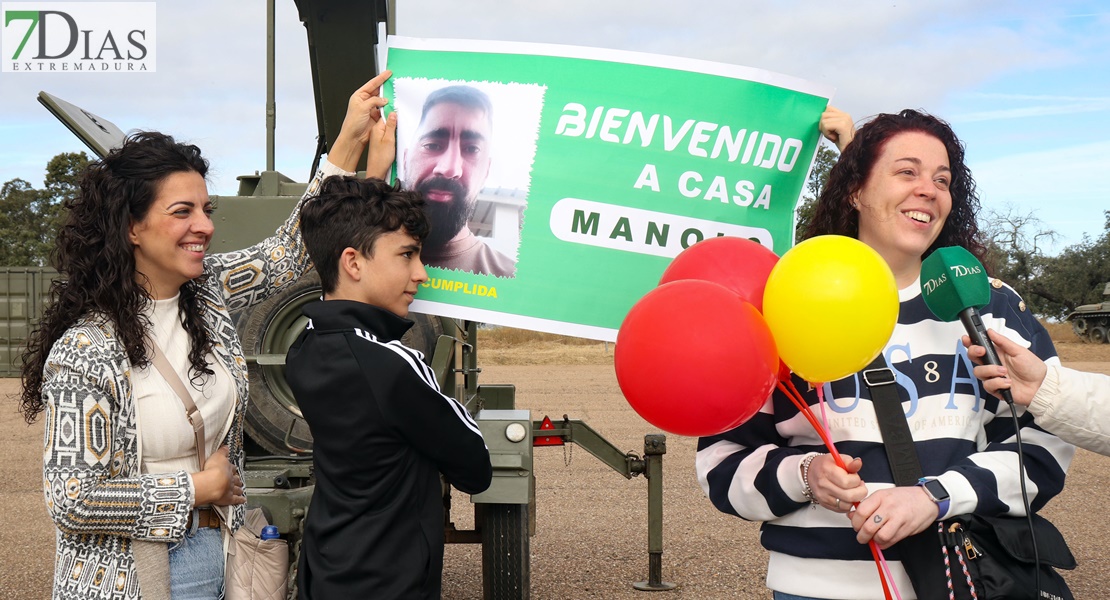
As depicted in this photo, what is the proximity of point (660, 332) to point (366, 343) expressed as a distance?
2.31 ft

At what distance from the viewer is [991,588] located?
2.00 metres

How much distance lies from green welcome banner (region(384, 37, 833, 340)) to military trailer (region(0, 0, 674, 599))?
5.79 ft

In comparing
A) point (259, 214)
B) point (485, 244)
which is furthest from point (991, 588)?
point (259, 214)

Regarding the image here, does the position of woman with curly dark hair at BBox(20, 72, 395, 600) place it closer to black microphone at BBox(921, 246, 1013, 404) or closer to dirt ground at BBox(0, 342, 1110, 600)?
black microphone at BBox(921, 246, 1013, 404)

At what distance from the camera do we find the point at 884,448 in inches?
→ 84.0

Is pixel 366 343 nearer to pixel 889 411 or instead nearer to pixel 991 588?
pixel 889 411

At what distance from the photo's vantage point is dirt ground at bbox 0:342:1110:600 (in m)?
6.36

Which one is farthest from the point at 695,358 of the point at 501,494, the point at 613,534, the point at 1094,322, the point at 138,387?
the point at 1094,322

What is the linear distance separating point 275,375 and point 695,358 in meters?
A: 3.46

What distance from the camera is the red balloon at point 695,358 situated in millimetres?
1930

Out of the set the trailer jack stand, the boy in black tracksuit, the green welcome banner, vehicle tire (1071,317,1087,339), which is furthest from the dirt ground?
vehicle tire (1071,317,1087,339)

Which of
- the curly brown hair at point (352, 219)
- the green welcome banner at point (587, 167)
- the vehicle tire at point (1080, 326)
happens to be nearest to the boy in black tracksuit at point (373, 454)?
the curly brown hair at point (352, 219)

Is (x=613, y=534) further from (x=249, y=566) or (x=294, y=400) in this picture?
(x=249, y=566)

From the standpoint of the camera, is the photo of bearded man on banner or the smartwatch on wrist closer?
the smartwatch on wrist
